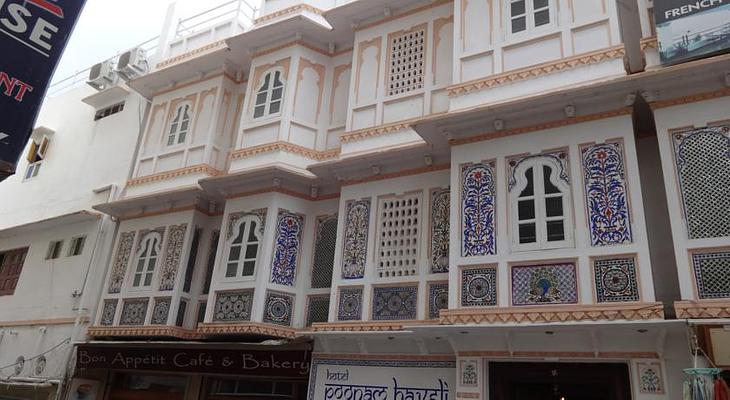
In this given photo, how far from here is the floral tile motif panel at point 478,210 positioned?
26.0ft

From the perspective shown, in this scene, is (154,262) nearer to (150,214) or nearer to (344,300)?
(150,214)

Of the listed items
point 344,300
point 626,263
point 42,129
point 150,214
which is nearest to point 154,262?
point 150,214

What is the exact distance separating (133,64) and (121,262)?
5689 millimetres

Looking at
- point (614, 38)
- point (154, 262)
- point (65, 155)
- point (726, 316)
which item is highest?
point (65, 155)

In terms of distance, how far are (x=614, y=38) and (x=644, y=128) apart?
134 centimetres

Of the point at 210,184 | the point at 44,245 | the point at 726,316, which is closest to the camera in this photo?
the point at 726,316

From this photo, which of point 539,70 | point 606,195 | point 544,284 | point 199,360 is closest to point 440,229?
point 544,284

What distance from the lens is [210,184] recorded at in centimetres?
1137

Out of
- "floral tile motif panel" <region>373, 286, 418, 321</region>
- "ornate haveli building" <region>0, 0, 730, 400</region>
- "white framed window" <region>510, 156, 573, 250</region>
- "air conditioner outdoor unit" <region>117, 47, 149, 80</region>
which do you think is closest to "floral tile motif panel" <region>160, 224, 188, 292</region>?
"ornate haveli building" <region>0, 0, 730, 400</region>

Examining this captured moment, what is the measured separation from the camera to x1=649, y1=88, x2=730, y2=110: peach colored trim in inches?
281

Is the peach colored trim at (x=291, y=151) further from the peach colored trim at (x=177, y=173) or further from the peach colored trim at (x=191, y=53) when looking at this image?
A: the peach colored trim at (x=191, y=53)

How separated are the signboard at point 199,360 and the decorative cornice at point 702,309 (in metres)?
5.60

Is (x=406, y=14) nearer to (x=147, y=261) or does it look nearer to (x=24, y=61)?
(x=24, y=61)

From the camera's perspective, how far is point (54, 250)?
15.1 metres
